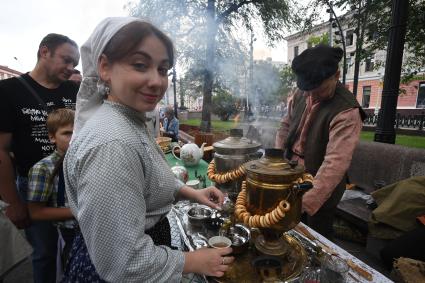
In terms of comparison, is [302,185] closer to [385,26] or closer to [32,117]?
[32,117]

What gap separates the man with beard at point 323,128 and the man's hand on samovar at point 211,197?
728mm

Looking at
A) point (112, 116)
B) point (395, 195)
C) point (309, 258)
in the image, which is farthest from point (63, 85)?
point (395, 195)

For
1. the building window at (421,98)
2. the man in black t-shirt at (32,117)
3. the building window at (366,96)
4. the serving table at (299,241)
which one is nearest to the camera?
the serving table at (299,241)

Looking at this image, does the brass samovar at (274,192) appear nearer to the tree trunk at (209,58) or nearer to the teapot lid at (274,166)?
the teapot lid at (274,166)

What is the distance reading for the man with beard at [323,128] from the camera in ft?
6.82

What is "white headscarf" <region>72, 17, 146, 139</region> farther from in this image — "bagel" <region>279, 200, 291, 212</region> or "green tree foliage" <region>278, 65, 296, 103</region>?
"green tree foliage" <region>278, 65, 296, 103</region>

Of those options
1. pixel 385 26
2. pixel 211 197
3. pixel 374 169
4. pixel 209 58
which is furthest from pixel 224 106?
pixel 211 197

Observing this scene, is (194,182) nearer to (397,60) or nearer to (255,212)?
(255,212)

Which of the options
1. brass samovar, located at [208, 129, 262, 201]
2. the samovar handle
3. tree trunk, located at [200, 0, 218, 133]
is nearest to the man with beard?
brass samovar, located at [208, 129, 262, 201]

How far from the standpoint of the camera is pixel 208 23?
11.9m

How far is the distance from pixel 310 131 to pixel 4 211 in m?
2.87

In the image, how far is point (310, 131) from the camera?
8.27ft

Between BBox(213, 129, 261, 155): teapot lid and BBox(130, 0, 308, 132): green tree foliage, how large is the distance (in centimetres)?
973

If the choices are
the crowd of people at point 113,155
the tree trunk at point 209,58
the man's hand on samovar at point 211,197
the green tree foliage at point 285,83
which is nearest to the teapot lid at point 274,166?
the crowd of people at point 113,155
